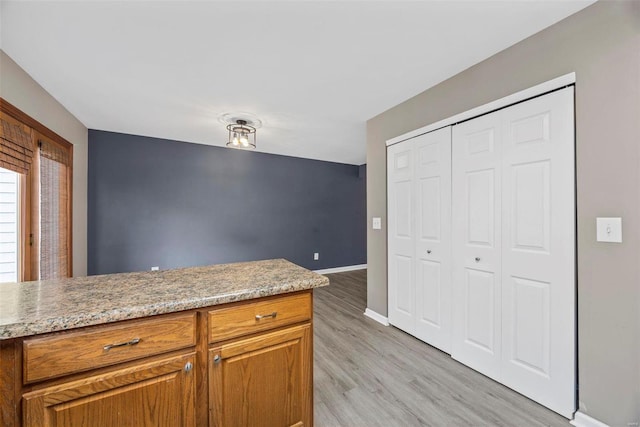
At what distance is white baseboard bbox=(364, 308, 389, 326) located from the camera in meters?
2.84

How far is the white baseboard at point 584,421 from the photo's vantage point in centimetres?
139

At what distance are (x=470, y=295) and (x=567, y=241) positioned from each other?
0.76m

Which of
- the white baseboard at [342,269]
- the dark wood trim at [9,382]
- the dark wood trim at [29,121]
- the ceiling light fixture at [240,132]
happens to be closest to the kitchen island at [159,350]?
the dark wood trim at [9,382]

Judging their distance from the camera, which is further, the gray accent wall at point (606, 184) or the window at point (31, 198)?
the window at point (31, 198)

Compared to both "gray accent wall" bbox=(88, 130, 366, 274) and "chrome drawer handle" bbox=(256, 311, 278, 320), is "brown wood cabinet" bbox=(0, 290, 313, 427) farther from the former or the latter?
"gray accent wall" bbox=(88, 130, 366, 274)

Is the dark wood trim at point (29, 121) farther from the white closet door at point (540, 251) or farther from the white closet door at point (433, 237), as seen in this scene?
the white closet door at point (540, 251)

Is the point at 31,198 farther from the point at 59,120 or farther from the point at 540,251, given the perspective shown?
the point at 540,251

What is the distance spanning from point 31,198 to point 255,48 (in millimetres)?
2470

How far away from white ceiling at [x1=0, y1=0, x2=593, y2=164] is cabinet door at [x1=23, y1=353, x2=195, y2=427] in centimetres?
182

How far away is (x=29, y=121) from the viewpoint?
7.23 ft

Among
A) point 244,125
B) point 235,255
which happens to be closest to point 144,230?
point 235,255

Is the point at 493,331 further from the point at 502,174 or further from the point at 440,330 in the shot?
the point at 502,174

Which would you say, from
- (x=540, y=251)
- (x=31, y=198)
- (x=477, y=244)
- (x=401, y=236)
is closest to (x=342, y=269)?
(x=401, y=236)

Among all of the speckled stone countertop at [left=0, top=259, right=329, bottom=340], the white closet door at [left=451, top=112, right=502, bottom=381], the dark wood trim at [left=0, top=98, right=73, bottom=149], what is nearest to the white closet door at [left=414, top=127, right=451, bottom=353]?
the white closet door at [left=451, top=112, right=502, bottom=381]
